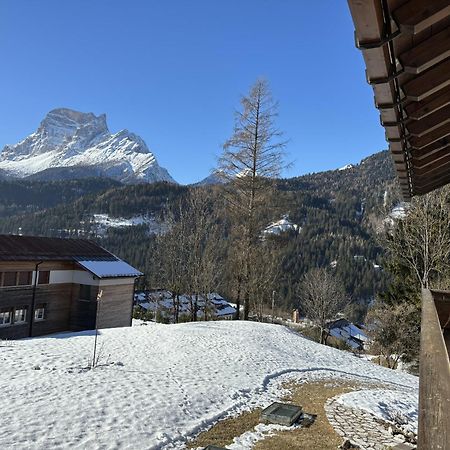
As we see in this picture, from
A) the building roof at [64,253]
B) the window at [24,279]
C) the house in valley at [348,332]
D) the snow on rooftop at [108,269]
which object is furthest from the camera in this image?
the house in valley at [348,332]

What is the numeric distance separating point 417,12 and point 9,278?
860 inches

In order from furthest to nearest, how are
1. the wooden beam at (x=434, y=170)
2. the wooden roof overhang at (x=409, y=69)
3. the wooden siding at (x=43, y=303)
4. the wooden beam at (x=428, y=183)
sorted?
the wooden siding at (x=43, y=303) → the wooden beam at (x=428, y=183) → the wooden beam at (x=434, y=170) → the wooden roof overhang at (x=409, y=69)

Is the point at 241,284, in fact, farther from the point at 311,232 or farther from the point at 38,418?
the point at 311,232

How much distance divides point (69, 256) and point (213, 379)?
15865 millimetres

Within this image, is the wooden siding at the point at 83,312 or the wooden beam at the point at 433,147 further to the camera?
the wooden siding at the point at 83,312

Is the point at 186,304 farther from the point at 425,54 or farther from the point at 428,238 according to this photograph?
the point at 425,54

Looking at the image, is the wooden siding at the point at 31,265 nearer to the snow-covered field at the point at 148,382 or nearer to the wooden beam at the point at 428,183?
the snow-covered field at the point at 148,382

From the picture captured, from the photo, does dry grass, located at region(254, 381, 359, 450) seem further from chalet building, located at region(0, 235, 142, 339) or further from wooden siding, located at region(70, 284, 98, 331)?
wooden siding, located at region(70, 284, 98, 331)

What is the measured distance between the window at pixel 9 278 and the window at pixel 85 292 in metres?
3.92

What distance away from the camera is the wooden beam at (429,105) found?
265cm

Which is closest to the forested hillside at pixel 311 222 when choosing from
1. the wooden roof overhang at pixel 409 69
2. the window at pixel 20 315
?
the window at pixel 20 315

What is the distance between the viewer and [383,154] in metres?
171

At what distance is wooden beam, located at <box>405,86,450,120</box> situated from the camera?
8.69 ft

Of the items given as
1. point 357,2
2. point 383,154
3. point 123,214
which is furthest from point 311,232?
point 357,2
